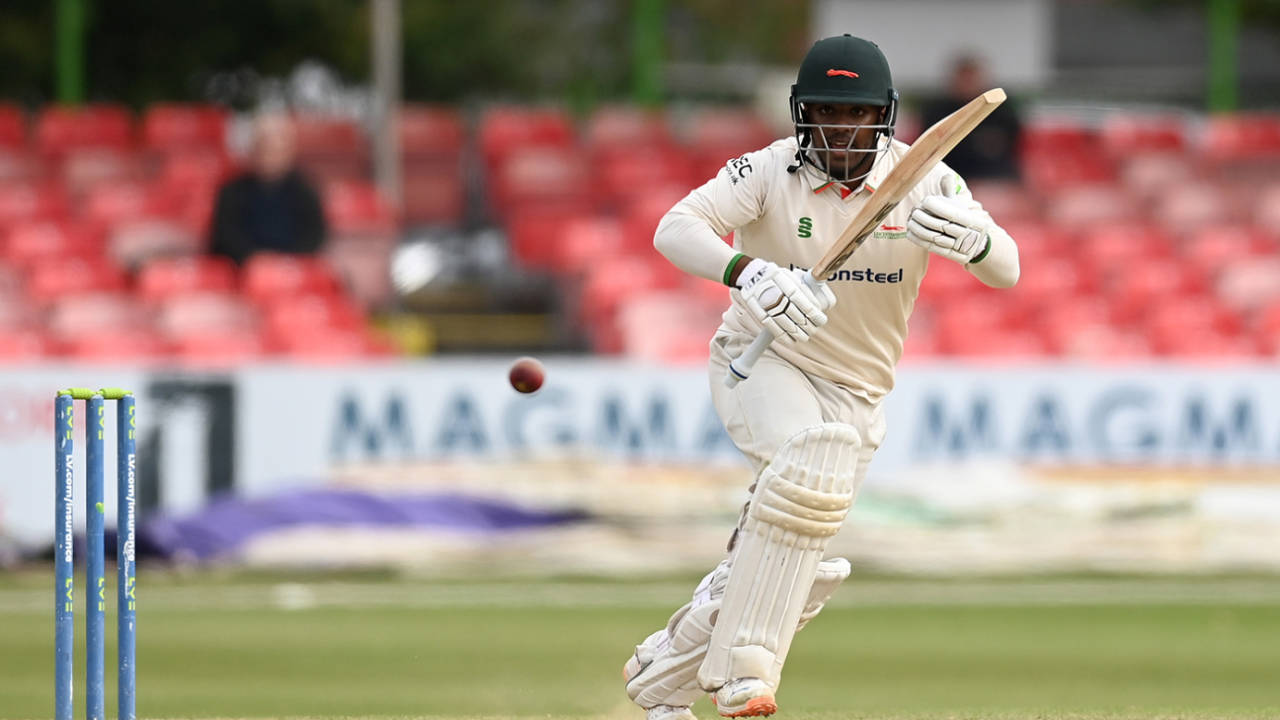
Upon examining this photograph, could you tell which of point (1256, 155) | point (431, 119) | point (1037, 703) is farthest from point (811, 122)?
point (1256, 155)

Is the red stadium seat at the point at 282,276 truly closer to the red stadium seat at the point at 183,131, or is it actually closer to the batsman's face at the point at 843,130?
the red stadium seat at the point at 183,131

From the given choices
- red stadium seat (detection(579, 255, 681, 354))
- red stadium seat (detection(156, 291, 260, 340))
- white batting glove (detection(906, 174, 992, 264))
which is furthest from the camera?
red stadium seat (detection(579, 255, 681, 354))

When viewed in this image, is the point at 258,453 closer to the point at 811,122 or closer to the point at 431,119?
the point at 431,119

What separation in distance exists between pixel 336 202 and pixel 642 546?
3.14 metres

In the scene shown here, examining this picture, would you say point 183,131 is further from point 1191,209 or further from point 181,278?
point 1191,209

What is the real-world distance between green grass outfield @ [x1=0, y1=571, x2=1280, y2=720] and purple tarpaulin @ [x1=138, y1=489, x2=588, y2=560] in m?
0.19

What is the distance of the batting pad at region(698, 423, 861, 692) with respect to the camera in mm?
4203

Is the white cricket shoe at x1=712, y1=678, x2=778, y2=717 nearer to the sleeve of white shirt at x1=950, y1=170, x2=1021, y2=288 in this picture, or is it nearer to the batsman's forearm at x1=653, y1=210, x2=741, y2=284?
the batsman's forearm at x1=653, y1=210, x2=741, y2=284

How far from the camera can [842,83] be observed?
4211 mm

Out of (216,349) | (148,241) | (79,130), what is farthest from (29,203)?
(216,349)

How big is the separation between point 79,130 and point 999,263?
333 inches

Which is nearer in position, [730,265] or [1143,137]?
[730,265]

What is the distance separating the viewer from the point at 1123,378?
362 inches

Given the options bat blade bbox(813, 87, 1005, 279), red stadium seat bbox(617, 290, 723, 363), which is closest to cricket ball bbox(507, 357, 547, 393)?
bat blade bbox(813, 87, 1005, 279)
